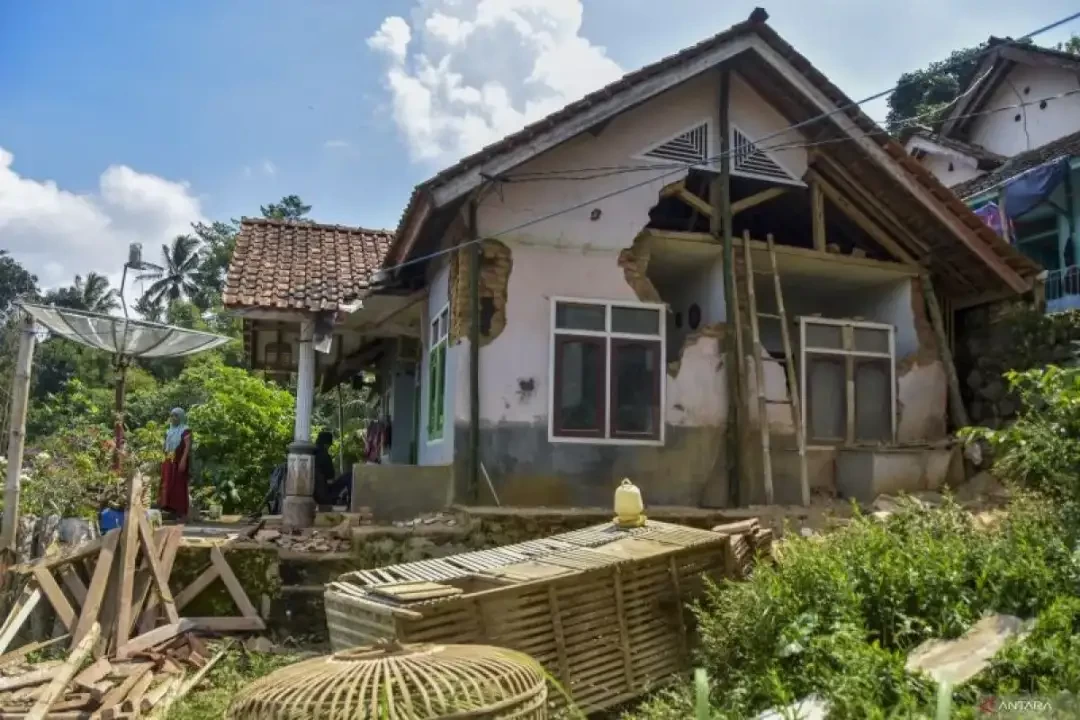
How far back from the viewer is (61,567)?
327 inches

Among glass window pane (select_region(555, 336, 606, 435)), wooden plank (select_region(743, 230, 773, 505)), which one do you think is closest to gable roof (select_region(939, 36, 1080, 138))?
wooden plank (select_region(743, 230, 773, 505))

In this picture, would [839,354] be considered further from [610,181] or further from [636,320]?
[610,181]

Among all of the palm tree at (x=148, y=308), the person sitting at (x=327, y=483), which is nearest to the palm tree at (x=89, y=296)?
A: the palm tree at (x=148, y=308)

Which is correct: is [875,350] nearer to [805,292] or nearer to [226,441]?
[805,292]

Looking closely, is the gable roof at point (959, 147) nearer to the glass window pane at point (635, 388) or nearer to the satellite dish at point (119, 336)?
the glass window pane at point (635, 388)

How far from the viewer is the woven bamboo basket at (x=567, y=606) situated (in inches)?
220

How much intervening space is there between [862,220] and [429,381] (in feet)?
19.9

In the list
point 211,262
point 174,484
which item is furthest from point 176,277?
point 174,484

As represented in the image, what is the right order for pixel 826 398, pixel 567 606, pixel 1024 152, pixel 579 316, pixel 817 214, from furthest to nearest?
pixel 1024 152
pixel 817 214
pixel 826 398
pixel 579 316
pixel 567 606

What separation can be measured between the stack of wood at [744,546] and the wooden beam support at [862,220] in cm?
567

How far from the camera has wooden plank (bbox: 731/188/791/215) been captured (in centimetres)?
1066

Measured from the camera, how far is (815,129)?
10.8 meters

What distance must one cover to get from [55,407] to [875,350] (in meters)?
29.8

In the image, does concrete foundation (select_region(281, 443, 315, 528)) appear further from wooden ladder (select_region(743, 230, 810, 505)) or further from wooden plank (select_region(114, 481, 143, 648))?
wooden ladder (select_region(743, 230, 810, 505))
